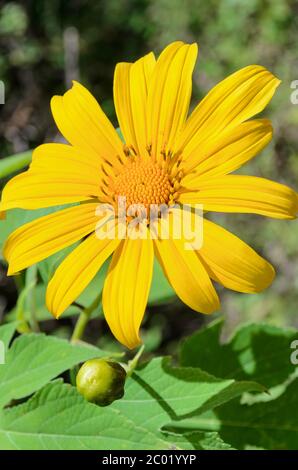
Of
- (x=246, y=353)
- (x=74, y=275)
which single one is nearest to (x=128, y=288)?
(x=74, y=275)

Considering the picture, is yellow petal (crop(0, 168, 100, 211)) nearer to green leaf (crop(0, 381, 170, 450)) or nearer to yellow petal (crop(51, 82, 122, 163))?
yellow petal (crop(51, 82, 122, 163))

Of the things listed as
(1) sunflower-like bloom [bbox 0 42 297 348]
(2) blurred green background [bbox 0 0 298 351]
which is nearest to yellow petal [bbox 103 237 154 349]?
(1) sunflower-like bloom [bbox 0 42 297 348]

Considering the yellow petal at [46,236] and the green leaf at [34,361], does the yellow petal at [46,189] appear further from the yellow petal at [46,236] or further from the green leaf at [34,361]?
the green leaf at [34,361]

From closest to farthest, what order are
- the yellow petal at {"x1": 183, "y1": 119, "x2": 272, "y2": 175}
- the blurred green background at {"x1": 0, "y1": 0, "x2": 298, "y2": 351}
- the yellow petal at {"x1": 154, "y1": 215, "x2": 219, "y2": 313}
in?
the yellow petal at {"x1": 154, "y1": 215, "x2": 219, "y2": 313} → the yellow petal at {"x1": 183, "y1": 119, "x2": 272, "y2": 175} → the blurred green background at {"x1": 0, "y1": 0, "x2": 298, "y2": 351}

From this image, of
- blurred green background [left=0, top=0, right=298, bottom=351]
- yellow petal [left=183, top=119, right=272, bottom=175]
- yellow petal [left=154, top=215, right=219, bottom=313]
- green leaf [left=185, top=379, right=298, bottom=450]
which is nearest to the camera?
yellow petal [left=154, top=215, right=219, bottom=313]

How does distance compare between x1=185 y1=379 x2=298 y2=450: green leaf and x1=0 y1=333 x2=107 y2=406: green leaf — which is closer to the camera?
x1=0 y1=333 x2=107 y2=406: green leaf

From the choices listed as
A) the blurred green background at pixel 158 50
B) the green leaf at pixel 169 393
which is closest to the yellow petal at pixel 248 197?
the green leaf at pixel 169 393
